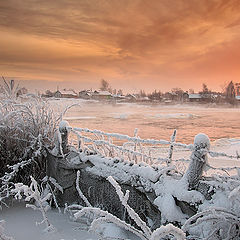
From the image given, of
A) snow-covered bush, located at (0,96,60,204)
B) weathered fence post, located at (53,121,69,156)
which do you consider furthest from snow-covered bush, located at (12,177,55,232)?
snow-covered bush, located at (0,96,60,204)

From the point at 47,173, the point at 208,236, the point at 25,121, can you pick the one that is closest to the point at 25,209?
the point at 47,173

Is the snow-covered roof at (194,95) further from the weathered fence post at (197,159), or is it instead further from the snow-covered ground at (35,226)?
the weathered fence post at (197,159)

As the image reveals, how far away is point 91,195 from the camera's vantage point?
4188 mm

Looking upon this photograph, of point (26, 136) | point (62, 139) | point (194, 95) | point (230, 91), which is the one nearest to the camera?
point (62, 139)

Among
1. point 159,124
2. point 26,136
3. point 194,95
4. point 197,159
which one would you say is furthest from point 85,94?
point 197,159

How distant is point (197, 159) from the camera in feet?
8.95

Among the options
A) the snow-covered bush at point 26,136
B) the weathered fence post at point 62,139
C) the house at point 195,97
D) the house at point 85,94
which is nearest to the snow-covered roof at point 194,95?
the house at point 195,97

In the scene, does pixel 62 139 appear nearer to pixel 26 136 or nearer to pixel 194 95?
pixel 26 136

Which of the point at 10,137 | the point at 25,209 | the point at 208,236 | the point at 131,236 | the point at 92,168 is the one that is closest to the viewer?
the point at 208,236

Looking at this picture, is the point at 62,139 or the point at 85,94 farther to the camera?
the point at 85,94

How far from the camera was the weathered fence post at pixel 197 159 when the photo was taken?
267cm

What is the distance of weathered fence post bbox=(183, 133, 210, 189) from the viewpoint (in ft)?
8.77

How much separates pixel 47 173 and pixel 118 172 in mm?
2059

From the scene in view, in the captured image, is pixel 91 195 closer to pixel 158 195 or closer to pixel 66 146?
pixel 66 146
